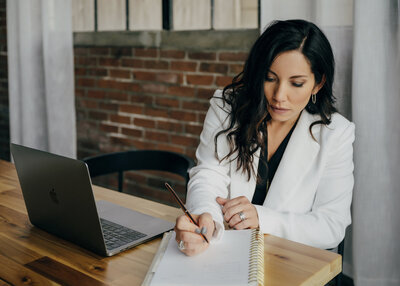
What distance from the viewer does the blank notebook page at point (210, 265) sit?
101 cm

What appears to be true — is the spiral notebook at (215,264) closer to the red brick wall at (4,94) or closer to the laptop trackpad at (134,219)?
the laptop trackpad at (134,219)

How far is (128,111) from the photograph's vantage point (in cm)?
324

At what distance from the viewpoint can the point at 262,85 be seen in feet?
5.42

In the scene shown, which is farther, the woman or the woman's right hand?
the woman

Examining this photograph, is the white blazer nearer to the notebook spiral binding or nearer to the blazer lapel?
the blazer lapel

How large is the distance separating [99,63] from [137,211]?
6.77 feet

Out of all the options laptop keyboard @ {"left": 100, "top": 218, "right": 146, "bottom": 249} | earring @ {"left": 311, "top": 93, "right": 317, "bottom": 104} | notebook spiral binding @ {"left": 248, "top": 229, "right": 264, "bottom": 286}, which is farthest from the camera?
earring @ {"left": 311, "top": 93, "right": 317, "bottom": 104}

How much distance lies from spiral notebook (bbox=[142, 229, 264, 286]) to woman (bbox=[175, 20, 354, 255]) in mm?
211

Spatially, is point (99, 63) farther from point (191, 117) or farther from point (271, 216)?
point (271, 216)

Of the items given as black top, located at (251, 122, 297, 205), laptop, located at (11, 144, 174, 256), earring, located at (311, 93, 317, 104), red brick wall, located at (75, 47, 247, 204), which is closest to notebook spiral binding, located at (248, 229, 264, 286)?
laptop, located at (11, 144, 174, 256)

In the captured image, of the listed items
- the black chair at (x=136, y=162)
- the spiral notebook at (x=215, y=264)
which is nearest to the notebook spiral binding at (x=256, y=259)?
the spiral notebook at (x=215, y=264)

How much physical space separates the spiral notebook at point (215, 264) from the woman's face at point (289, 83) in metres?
0.56

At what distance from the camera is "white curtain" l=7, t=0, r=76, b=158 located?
3197 mm

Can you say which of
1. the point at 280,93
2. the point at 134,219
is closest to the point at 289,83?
the point at 280,93
